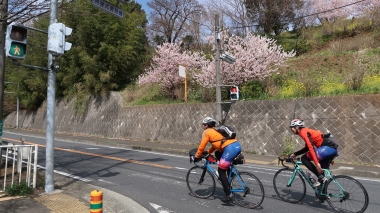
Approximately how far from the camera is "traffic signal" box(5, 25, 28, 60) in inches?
247

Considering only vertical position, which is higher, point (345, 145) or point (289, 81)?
point (289, 81)

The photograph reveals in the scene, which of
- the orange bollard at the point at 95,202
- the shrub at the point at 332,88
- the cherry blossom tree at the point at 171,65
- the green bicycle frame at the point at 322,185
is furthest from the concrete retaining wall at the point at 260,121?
the orange bollard at the point at 95,202

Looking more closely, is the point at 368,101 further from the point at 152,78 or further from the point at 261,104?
the point at 152,78

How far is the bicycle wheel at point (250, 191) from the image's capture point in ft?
19.7

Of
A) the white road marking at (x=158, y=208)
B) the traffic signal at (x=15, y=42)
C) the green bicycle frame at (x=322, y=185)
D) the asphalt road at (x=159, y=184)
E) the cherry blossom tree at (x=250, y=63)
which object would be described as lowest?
the white road marking at (x=158, y=208)

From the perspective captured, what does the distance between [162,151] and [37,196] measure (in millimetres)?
9519

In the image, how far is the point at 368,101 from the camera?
39.8ft

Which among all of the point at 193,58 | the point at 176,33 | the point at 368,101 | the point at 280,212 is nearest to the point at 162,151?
the point at 193,58

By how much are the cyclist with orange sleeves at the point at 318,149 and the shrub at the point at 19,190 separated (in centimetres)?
556

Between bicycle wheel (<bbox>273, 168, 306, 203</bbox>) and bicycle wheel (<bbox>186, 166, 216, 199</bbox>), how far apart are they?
1.37 meters

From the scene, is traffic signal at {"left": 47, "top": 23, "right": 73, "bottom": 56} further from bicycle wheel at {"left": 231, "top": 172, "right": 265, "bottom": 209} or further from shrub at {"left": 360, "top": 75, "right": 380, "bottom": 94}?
shrub at {"left": 360, "top": 75, "right": 380, "bottom": 94}

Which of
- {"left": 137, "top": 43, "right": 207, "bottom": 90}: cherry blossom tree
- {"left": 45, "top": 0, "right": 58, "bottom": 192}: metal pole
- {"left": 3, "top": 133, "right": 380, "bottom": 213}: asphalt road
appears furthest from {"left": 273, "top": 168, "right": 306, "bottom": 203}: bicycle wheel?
{"left": 137, "top": 43, "right": 207, "bottom": 90}: cherry blossom tree

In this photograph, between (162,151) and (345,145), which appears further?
(162,151)

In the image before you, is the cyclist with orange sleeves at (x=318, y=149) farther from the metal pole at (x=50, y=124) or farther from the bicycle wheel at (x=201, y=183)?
the metal pole at (x=50, y=124)
